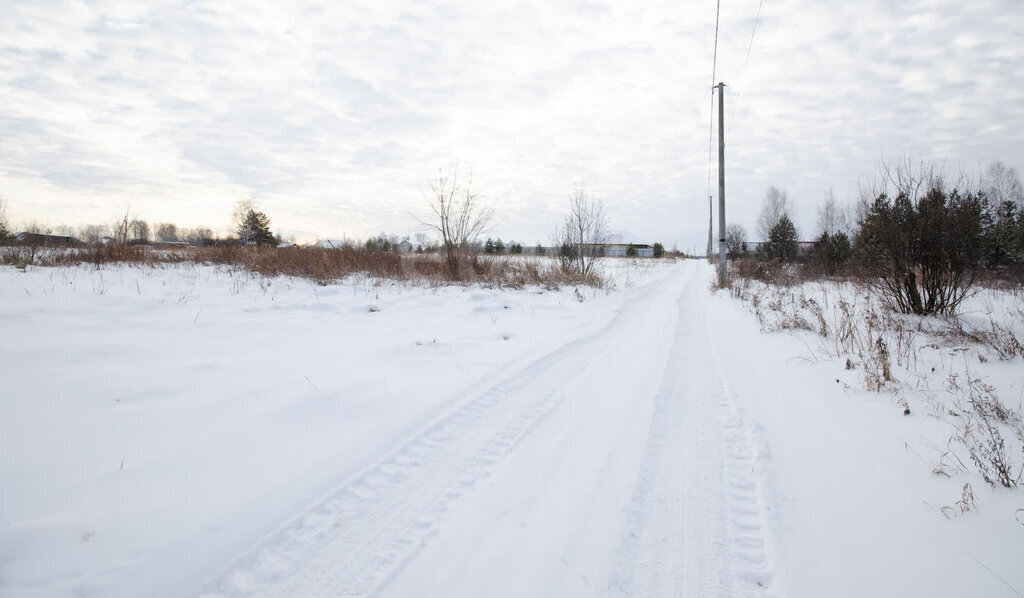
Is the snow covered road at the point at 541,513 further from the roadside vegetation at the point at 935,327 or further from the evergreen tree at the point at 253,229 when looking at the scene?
the evergreen tree at the point at 253,229

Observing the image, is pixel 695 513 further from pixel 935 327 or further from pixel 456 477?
pixel 935 327

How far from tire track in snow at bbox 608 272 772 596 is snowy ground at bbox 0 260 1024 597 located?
0.04 ft

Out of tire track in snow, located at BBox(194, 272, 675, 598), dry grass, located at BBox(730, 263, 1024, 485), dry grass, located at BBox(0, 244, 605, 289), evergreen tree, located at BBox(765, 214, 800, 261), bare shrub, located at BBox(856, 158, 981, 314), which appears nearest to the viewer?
tire track in snow, located at BBox(194, 272, 675, 598)

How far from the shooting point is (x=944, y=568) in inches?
72.4

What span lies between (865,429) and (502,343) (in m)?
4.13

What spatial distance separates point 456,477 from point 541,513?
0.62m

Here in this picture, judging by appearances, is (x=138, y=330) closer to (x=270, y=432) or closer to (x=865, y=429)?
(x=270, y=432)

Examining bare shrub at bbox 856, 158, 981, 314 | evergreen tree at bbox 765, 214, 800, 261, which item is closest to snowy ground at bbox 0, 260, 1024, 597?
bare shrub at bbox 856, 158, 981, 314

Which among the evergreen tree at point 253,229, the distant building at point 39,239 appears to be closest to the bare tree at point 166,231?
the evergreen tree at point 253,229

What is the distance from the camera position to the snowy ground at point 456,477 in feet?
6.06

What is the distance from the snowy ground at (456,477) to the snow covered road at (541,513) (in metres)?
0.01

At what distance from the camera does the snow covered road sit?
1837mm

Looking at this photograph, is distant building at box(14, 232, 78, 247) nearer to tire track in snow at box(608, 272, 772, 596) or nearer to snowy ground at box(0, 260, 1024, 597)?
snowy ground at box(0, 260, 1024, 597)

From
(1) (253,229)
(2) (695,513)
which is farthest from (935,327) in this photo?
(1) (253,229)
